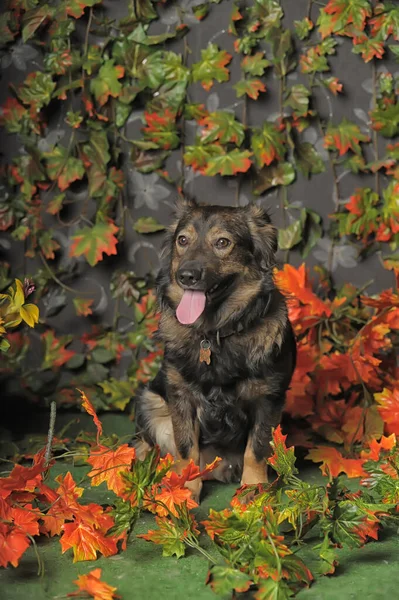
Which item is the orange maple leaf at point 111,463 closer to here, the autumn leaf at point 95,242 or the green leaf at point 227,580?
the green leaf at point 227,580

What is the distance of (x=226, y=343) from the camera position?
2.79m

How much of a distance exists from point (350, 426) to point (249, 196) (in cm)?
115

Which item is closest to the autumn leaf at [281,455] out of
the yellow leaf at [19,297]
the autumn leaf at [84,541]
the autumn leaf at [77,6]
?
the autumn leaf at [84,541]

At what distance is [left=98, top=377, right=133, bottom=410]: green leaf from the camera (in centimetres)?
382

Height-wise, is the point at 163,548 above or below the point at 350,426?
above

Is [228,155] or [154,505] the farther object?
[228,155]

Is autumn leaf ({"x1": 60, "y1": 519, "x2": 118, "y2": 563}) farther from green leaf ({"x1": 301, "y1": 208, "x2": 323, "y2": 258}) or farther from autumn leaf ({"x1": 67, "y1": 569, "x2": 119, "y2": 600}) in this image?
green leaf ({"x1": 301, "y1": 208, "x2": 323, "y2": 258})

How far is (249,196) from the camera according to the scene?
12.7 feet

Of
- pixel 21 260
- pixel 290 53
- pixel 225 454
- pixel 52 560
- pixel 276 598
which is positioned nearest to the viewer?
pixel 276 598

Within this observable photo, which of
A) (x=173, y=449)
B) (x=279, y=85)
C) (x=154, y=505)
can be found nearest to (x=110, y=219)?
(x=279, y=85)

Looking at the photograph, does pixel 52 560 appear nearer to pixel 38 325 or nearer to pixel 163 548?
pixel 163 548

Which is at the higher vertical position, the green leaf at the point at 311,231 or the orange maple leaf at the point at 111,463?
the orange maple leaf at the point at 111,463

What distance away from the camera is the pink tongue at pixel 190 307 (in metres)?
2.64

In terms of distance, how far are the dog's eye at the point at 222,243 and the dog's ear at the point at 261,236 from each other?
13 centimetres
